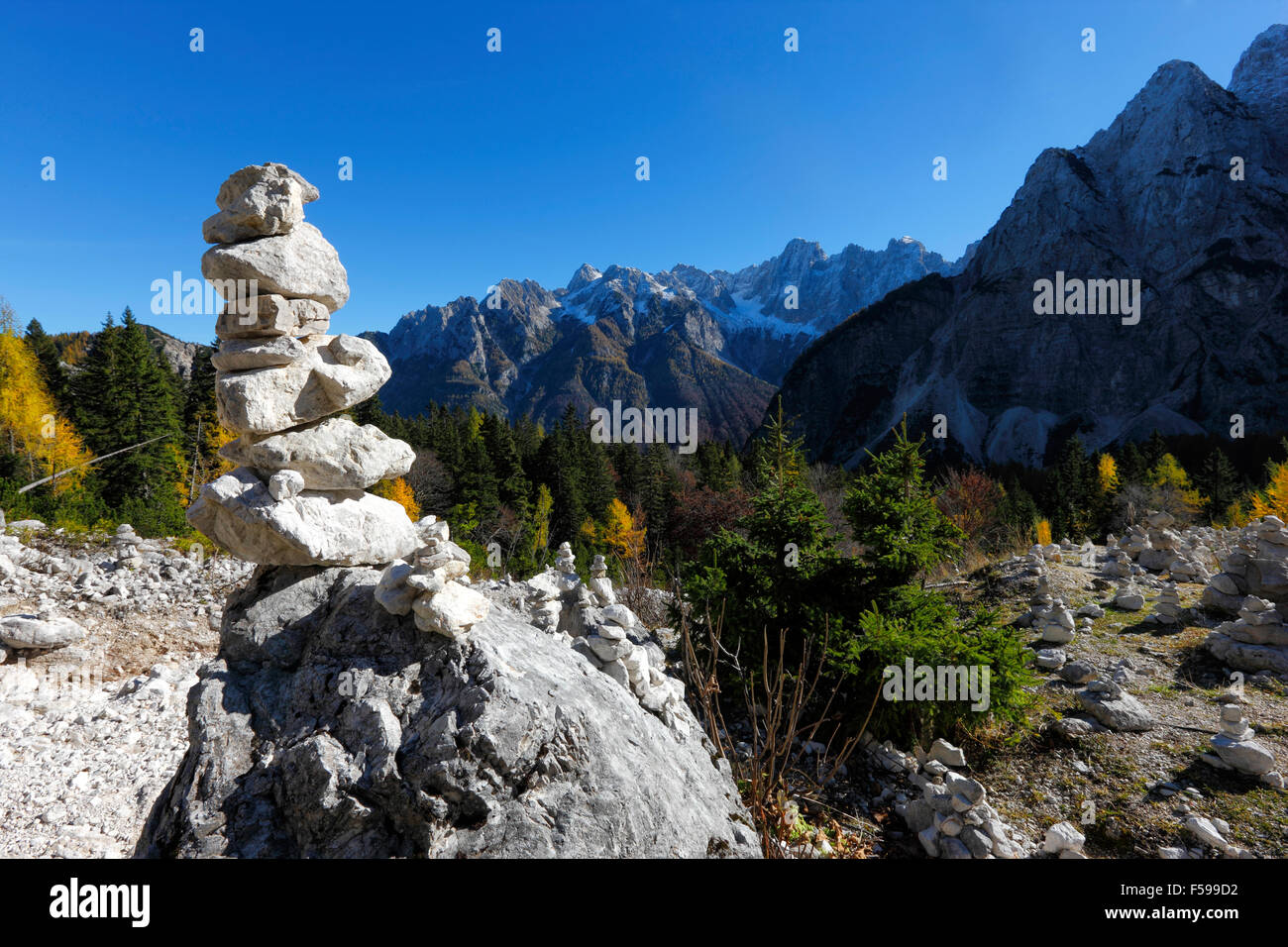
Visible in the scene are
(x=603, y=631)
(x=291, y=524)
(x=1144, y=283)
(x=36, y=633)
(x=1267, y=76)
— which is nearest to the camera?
(x=291, y=524)

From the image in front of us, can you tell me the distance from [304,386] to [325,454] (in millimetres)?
576

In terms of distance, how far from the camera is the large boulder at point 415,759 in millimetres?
2918

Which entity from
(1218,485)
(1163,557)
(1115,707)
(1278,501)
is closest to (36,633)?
(1115,707)

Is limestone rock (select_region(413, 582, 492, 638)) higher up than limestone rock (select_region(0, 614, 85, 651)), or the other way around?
limestone rock (select_region(413, 582, 492, 638))

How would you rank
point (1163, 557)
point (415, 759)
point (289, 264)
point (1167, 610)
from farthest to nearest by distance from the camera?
1. point (1163, 557)
2. point (1167, 610)
3. point (289, 264)
4. point (415, 759)

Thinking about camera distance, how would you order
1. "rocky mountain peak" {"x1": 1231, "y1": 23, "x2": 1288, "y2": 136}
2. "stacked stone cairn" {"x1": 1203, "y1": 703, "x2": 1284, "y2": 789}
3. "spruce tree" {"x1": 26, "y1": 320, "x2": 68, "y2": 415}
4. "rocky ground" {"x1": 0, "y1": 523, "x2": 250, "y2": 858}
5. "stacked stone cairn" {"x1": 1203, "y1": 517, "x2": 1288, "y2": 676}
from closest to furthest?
"stacked stone cairn" {"x1": 1203, "y1": 703, "x2": 1284, "y2": 789}, "rocky ground" {"x1": 0, "y1": 523, "x2": 250, "y2": 858}, "stacked stone cairn" {"x1": 1203, "y1": 517, "x2": 1288, "y2": 676}, "spruce tree" {"x1": 26, "y1": 320, "x2": 68, "y2": 415}, "rocky mountain peak" {"x1": 1231, "y1": 23, "x2": 1288, "y2": 136}

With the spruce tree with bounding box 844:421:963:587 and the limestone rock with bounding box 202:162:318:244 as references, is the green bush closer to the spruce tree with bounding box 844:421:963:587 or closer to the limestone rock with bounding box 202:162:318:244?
the spruce tree with bounding box 844:421:963:587

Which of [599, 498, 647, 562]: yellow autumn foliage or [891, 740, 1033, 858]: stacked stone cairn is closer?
[891, 740, 1033, 858]: stacked stone cairn

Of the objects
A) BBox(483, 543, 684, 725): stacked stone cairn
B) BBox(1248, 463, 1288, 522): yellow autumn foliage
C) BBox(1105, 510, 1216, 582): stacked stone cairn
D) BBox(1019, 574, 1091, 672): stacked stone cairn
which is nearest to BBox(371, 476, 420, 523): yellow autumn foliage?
BBox(483, 543, 684, 725): stacked stone cairn

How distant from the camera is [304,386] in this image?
14.1 feet

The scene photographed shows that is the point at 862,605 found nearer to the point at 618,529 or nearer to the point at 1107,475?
the point at 618,529

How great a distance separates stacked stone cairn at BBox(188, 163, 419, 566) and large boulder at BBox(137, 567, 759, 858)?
62 centimetres

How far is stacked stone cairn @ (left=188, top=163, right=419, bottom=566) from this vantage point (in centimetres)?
401
